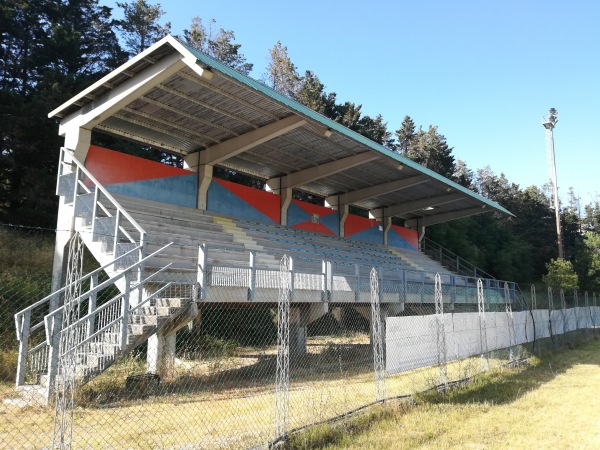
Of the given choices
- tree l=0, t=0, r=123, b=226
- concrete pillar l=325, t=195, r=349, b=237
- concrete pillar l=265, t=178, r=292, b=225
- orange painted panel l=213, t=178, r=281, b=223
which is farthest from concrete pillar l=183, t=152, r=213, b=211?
concrete pillar l=325, t=195, r=349, b=237

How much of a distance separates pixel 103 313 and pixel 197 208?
868cm

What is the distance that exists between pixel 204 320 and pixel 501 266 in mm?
40883

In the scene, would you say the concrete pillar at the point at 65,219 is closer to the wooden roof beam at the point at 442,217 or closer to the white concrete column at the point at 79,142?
the white concrete column at the point at 79,142

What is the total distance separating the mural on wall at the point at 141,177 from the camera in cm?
1475

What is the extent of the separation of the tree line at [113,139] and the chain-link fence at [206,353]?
6181mm

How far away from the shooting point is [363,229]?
27266mm

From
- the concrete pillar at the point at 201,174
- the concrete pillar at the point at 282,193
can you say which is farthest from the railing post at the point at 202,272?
the concrete pillar at the point at 282,193

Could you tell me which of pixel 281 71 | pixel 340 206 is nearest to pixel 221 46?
pixel 281 71

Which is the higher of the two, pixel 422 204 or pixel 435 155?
pixel 435 155

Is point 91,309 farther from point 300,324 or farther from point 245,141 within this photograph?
point 245,141

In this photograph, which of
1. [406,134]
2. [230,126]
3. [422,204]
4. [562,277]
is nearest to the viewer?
[230,126]

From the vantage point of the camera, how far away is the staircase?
805 cm

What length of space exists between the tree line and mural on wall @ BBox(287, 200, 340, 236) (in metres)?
8.99

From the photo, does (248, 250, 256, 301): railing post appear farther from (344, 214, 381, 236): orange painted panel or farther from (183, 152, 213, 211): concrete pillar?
(344, 214, 381, 236): orange painted panel
